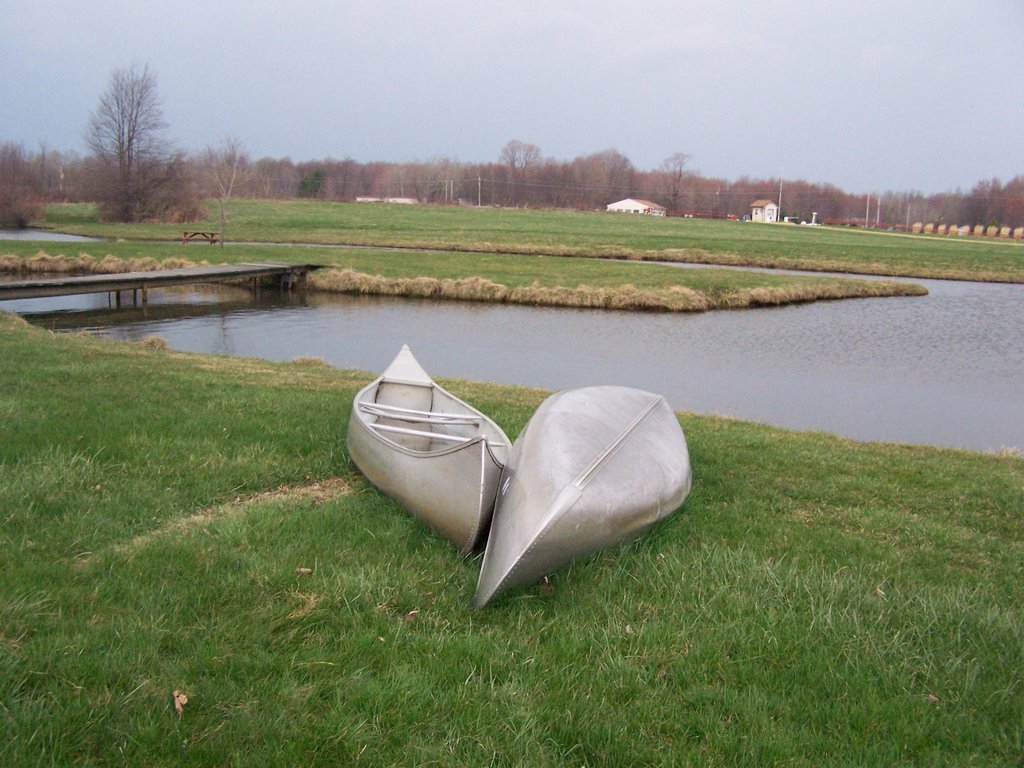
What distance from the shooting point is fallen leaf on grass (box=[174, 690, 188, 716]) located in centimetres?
309

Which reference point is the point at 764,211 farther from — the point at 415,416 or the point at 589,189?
the point at 415,416

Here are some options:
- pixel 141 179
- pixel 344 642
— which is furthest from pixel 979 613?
pixel 141 179

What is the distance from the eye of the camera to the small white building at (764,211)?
107 m

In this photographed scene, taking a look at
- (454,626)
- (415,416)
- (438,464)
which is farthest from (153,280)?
(454,626)

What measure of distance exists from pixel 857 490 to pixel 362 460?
3704 mm

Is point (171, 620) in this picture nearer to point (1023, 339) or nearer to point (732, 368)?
point (732, 368)

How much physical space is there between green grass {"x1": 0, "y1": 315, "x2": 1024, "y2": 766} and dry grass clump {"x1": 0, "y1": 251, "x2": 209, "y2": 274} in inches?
1078

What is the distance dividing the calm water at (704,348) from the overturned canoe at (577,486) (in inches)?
288

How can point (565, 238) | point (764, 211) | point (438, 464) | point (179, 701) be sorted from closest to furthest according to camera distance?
point (179, 701) → point (438, 464) → point (565, 238) → point (764, 211)

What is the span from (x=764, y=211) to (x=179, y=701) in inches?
4442

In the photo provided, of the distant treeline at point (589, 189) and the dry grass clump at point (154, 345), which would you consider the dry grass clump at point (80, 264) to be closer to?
the dry grass clump at point (154, 345)

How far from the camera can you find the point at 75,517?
15.7 ft

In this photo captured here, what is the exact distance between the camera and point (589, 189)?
11631cm

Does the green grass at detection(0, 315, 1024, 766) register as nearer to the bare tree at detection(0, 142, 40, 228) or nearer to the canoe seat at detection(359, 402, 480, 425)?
the canoe seat at detection(359, 402, 480, 425)
